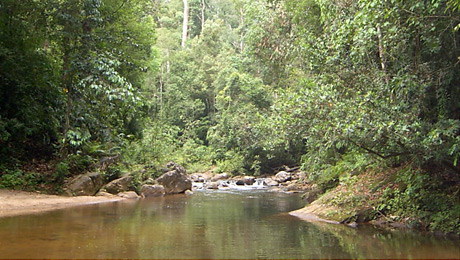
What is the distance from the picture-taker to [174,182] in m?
18.4

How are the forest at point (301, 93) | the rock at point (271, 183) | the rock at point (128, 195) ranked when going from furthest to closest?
the rock at point (271, 183) → the rock at point (128, 195) → the forest at point (301, 93)

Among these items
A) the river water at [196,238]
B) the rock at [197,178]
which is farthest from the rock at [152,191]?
the rock at [197,178]

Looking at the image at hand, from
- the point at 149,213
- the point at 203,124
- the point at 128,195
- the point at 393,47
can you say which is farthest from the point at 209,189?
the point at 203,124

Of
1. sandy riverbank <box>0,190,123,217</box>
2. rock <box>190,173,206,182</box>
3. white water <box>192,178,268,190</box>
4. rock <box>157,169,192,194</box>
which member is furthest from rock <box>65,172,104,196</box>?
rock <box>190,173,206,182</box>

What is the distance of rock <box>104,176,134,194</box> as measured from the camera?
15.3m

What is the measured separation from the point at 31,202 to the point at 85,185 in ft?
8.77

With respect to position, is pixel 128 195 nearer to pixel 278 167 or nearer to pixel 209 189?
pixel 209 189

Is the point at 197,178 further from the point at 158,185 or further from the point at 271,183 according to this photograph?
the point at 158,185

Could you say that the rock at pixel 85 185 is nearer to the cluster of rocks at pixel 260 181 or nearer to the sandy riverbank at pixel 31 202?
the sandy riverbank at pixel 31 202

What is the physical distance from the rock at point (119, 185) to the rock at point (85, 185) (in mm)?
583

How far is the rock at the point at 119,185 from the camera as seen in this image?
1525 centimetres

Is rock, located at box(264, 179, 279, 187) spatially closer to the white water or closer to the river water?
the white water

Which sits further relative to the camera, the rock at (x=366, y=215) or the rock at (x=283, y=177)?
the rock at (x=283, y=177)

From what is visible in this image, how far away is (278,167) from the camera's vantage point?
31.7 m
